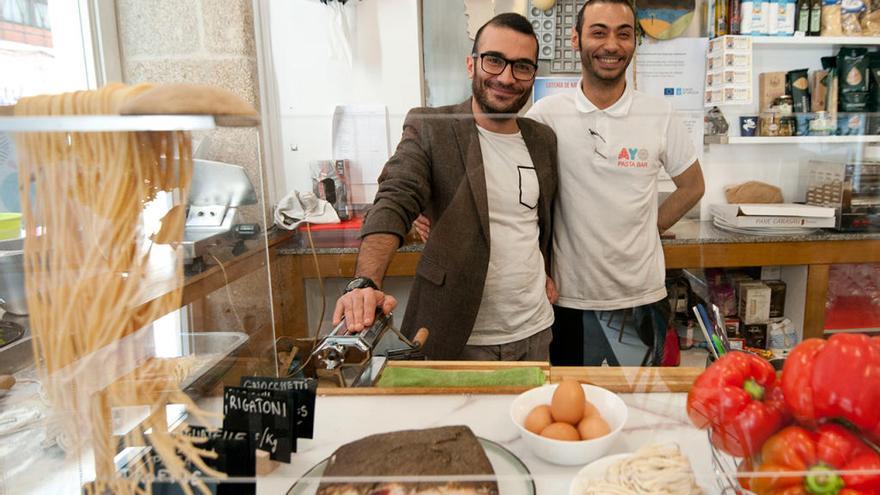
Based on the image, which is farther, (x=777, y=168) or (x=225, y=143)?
(x=777, y=168)

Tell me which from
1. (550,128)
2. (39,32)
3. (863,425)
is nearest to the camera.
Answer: (863,425)

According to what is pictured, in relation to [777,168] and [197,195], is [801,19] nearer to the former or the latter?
[777,168]

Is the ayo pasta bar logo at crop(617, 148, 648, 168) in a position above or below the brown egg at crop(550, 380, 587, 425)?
above

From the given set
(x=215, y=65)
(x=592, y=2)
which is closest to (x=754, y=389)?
(x=592, y=2)

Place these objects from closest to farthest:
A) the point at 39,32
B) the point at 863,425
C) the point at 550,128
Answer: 1. the point at 863,425
2. the point at 39,32
3. the point at 550,128

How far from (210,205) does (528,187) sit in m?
0.44

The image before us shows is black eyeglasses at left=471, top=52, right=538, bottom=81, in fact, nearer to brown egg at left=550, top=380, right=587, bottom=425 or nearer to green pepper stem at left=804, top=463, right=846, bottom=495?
brown egg at left=550, top=380, right=587, bottom=425

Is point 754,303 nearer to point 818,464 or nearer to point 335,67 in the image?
point 818,464

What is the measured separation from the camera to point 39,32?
0.58 m

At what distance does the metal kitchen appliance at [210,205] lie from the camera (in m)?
0.50

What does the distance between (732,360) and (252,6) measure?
2.53 feet

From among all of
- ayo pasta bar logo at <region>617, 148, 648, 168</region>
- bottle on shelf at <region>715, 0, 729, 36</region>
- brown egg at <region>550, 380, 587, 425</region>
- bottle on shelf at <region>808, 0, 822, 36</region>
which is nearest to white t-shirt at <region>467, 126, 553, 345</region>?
ayo pasta bar logo at <region>617, 148, 648, 168</region>

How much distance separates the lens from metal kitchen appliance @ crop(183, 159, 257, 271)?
503 millimetres

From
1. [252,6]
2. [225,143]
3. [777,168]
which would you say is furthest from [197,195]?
[777,168]
